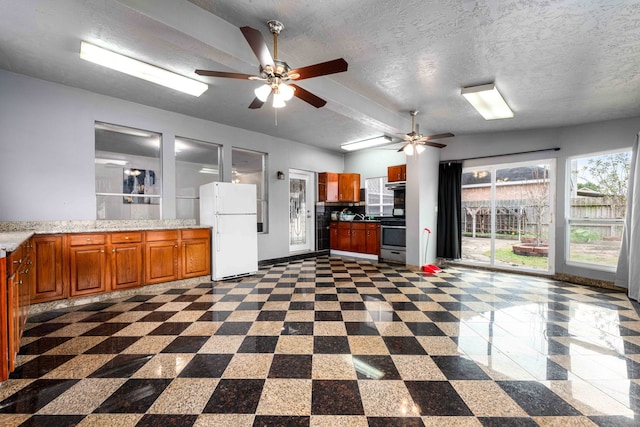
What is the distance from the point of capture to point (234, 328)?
8.63 feet

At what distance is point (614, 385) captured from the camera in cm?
181

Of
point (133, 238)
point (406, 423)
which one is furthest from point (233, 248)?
Result: point (406, 423)

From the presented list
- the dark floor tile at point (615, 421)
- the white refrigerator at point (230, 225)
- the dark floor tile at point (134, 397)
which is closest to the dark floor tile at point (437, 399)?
the dark floor tile at point (615, 421)

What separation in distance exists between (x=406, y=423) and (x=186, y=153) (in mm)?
4958

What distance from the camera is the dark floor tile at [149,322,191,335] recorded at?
8.35 ft

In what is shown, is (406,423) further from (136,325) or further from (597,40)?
(597,40)

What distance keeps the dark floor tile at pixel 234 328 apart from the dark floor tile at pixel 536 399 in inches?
83.8

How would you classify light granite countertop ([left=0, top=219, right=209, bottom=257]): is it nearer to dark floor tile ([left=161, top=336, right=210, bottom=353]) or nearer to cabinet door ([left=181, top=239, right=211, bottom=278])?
cabinet door ([left=181, top=239, right=211, bottom=278])

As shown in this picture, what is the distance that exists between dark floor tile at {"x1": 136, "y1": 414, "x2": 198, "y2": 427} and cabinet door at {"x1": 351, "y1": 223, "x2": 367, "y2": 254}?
17.5 feet

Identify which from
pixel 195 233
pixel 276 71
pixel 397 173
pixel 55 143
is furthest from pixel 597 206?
pixel 55 143

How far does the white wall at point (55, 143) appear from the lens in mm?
3170

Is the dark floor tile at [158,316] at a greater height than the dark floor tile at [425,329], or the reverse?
the dark floor tile at [425,329]

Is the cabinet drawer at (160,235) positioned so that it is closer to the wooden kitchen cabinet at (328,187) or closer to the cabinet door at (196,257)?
the cabinet door at (196,257)

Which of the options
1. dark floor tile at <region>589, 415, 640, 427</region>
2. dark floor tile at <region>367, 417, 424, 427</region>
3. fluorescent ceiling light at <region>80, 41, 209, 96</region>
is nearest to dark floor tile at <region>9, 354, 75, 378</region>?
dark floor tile at <region>367, 417, 424, 427</region>
